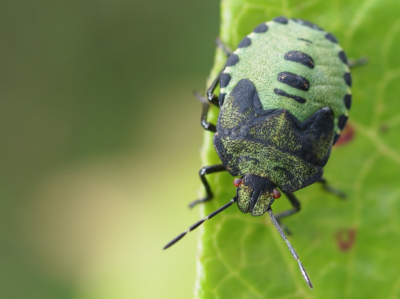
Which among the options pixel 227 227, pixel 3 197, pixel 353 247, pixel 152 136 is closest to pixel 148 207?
pixel 152 136

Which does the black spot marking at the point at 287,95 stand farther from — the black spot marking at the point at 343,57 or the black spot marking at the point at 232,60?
the black spot marking at the point at 343,57

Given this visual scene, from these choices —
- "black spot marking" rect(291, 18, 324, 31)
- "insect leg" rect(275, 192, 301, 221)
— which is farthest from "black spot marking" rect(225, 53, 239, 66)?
"insect leg" rect(275, 192, 301, 221)

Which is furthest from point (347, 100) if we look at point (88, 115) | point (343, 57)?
point (88, 115)

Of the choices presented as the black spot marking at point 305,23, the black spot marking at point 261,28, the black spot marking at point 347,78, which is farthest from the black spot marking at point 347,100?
the black spot marking at point 261,28

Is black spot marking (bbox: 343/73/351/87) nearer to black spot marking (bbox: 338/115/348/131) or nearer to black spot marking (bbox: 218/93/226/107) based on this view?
black spot marking (bbox: 338/115/348/131)

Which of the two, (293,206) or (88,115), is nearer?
(293,206)

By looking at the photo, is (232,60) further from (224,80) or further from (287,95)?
(287,95)
